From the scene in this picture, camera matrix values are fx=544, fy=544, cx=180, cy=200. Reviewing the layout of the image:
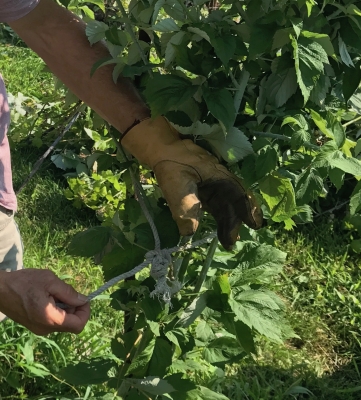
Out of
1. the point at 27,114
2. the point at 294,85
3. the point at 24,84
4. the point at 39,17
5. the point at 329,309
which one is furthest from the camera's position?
the point at 24,84

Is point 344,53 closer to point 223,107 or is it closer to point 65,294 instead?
point 223,107

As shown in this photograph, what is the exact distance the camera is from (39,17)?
4.49 ft

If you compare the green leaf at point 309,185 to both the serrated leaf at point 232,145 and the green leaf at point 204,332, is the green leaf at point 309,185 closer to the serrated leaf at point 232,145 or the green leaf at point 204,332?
the serrated leaf at point 232,145

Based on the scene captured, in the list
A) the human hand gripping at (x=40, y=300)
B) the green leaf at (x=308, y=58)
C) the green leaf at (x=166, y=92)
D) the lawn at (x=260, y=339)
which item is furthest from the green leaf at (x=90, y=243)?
the green leaf at (x=308, y=58)

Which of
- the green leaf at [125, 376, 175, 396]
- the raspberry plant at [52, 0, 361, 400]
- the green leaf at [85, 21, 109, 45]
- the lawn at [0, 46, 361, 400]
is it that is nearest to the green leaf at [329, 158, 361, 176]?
the raspberry plant at [52, 0, 361, 400]

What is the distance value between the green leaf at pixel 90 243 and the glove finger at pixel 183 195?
31cm

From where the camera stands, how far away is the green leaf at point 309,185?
3.86ft

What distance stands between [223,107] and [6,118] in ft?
2.87

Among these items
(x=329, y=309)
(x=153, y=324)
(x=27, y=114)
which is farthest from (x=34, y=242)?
(x=153, y=324)

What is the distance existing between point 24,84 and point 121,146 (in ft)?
11.1

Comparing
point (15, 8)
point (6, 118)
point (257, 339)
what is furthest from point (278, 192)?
point (257, 339)

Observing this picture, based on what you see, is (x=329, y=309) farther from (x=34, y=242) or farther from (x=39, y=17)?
(x=39, y=17)

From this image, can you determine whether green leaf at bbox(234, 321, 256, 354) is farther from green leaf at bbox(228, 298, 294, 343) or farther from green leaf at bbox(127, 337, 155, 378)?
green leaf at bbox(127, 337, 155, 378)

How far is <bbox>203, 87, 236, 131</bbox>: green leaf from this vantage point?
106 cm
